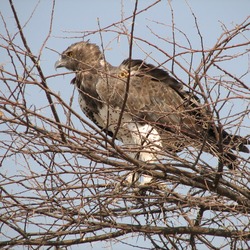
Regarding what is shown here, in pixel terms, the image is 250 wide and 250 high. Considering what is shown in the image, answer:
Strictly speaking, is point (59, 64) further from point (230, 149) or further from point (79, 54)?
point (230, 149)

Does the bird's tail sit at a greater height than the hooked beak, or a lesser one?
lesser

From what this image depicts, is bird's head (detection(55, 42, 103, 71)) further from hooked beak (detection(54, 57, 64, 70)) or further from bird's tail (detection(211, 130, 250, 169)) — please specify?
bird's tail (detection(211, 130, 250, 169))

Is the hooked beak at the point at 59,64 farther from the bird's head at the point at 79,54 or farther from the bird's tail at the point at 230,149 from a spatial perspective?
the bird's tail at the point at 230,149

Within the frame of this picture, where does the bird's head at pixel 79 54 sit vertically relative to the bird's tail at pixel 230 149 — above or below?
above

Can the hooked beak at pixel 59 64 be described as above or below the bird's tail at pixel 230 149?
above

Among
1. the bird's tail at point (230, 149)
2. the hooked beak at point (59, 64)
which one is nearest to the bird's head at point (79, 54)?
the hooked beak at point (59, 64)

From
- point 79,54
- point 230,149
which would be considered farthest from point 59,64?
point 230,149

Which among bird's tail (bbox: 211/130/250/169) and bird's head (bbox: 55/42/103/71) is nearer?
bird's tail (bbox: 211/130/250/169)

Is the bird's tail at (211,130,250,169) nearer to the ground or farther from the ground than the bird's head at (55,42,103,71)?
nearer to the ground

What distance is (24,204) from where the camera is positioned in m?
4.83

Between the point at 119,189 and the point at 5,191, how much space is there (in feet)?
3.48

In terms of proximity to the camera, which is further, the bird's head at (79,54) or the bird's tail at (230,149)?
the bird's head at (79,54)

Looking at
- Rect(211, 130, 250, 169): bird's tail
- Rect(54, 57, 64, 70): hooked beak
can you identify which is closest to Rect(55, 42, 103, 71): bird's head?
Rect(54, 57, 64, 70): hooked beak

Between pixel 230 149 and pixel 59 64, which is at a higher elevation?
pixel 59 64
